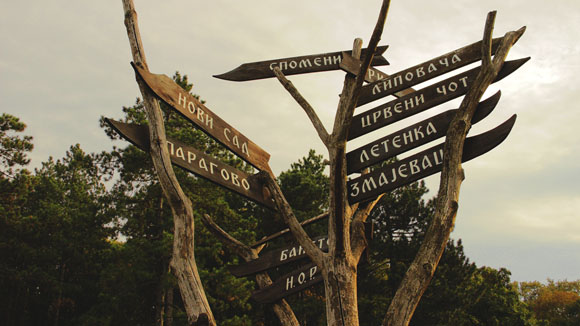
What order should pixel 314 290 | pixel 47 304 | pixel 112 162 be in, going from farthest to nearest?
1. pixel 47 304
2. pixel 314 290
3. pixel 112 162

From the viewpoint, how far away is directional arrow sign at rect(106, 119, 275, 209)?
3.52 meters

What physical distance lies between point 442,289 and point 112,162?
16.5m

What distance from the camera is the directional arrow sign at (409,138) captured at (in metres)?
4.12

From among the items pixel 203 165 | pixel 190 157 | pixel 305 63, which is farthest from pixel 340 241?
pixel 305 63

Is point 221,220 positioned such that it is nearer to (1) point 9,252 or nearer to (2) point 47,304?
(1) point 9,252

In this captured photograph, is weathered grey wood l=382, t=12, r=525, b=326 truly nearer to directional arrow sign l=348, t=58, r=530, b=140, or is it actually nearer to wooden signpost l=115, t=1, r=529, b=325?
wooden signpost l=115, t=1, r=529, b=325

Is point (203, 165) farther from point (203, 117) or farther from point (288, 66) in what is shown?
point (288, 66)

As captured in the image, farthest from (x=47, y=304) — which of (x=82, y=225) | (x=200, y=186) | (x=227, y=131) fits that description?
(x=227, y=131)

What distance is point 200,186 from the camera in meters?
18.3

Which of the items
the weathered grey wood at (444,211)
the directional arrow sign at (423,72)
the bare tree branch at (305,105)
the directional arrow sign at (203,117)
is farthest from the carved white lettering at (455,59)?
the directional arrow sign at (203,117)

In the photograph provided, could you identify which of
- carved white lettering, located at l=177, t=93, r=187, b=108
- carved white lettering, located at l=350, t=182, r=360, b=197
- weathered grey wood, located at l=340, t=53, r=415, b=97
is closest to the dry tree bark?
carved white lettering, located at l=350, t=182, r=360, b=197

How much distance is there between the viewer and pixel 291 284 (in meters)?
4.70

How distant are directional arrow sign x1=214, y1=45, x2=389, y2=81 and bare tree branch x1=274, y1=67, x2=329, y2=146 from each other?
0.13 metres

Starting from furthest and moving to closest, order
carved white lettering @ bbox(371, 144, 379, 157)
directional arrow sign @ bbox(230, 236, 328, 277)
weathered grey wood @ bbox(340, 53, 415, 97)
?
weathered grey wood @ bbox(340, 53, 415, 97)
directional arrow sign @ bbox(230, 236, 328, 277)
carved white lettering @ bbox(371, 144, 379, 157)
